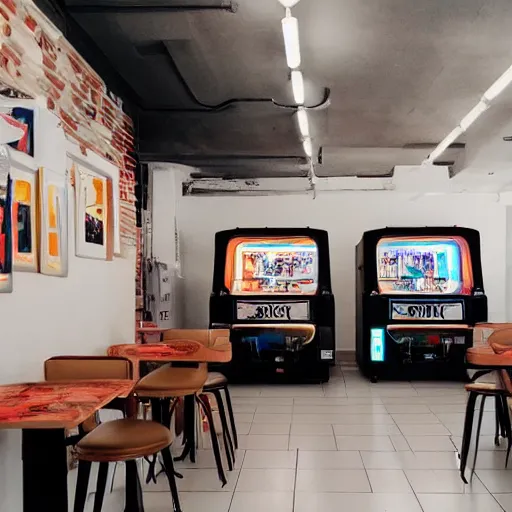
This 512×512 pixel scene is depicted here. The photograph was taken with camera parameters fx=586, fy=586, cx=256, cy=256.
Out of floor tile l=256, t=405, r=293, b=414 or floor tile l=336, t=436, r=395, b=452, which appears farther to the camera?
floor tile l=256, t=405, r=293, b=414

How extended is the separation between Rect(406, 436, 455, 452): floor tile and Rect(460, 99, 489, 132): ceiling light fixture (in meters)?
2.71

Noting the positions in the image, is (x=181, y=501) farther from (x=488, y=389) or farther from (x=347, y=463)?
(x=488, y=389)

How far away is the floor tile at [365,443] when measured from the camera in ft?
13.6

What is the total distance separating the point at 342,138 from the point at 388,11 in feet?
10.0

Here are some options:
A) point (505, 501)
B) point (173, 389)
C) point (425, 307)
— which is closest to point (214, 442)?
point (173, 389)

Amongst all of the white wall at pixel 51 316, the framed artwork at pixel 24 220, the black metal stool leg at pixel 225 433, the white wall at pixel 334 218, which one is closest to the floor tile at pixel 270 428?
the black metal stool leg at pixel 225 433

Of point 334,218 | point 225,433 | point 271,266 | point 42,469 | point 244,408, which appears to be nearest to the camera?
point 42,469

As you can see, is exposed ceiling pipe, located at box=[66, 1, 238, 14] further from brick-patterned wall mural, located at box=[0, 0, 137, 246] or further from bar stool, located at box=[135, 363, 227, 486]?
bar stool, located at box=[135, 363, 227, 486]


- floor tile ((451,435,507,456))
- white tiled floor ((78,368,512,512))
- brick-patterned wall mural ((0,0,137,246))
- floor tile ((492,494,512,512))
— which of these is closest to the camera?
brick-patterned wall mural ((0,0,137,246))

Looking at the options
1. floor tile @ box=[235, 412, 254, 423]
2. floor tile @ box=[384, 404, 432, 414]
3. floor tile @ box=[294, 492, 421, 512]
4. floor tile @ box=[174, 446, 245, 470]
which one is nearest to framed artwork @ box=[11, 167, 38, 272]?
floor tile @ box=[174, 446, 245, 470]

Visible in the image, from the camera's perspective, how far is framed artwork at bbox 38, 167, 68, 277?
9.23ft

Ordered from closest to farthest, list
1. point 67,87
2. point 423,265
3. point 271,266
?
1. point 67,87
2. point 423,265
3. point 271,266

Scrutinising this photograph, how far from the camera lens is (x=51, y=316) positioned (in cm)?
297

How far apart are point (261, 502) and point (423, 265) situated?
13.7 ft
